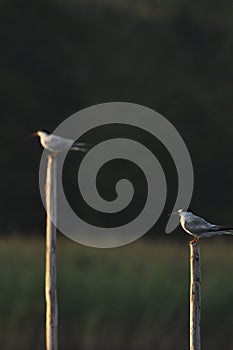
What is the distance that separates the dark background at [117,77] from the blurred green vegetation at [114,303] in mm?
7994

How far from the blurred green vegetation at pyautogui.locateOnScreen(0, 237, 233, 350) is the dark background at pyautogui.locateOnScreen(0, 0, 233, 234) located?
26.2 feet

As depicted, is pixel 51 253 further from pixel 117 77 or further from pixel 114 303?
pixel 117 77

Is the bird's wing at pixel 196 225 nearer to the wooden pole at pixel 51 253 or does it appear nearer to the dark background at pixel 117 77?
the wooden pole at pixel 51 253

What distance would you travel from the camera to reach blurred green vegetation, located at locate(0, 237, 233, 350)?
1164cm

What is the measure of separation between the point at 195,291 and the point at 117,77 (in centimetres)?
1757

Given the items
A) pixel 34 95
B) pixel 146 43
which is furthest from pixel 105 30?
pixel 34 95

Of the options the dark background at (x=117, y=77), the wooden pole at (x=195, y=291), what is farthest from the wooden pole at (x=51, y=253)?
the dark background at (x=117, y=77)

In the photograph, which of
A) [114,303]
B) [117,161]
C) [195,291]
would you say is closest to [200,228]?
[195,291]

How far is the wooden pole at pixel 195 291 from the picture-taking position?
898 cm

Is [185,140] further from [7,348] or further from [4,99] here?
[7,348]

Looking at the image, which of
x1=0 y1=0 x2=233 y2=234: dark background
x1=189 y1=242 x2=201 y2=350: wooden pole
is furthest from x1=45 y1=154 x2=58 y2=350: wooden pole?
x1=0 y1=0 x2=233 y2=234: dark background

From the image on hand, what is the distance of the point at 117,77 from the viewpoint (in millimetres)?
26422

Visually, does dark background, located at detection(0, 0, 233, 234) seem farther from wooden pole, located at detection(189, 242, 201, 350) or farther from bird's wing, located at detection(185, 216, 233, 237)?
bird's wing, located at detection(185, 216, 233, 237)

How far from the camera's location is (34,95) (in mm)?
23938
